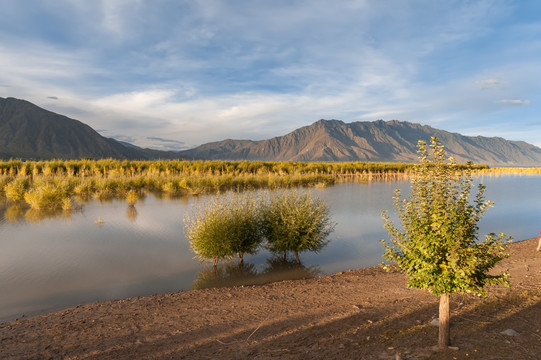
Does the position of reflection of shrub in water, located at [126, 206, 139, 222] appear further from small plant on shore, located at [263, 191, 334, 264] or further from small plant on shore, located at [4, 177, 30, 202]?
small plant on shore, located at [263, 191, 334, 264]

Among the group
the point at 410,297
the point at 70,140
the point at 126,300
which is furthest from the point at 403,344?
the point at 70,140

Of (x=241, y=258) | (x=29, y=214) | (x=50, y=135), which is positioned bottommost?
(x=241, y=258)

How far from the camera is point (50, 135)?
561 ft

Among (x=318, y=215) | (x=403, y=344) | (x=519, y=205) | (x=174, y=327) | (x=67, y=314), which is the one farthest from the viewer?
(x=519, y=205)

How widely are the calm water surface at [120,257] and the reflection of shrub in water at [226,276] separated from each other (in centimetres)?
2

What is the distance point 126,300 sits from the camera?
702 centimetres

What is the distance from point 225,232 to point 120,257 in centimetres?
361

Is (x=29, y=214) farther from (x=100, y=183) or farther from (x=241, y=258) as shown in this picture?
(x=241, y=258)

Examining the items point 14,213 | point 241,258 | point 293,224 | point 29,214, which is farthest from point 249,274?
point 14,213

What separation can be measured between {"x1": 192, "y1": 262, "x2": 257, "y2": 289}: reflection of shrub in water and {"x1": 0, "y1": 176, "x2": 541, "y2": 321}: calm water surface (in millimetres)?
25

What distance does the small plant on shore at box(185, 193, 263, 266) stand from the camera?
9.55 meters

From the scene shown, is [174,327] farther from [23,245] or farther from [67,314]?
[23,245]

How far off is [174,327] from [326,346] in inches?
93.3

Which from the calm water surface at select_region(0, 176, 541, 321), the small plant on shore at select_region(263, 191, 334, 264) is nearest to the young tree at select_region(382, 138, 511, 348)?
the calm water surface at select_region(0, 176, 541, 321)
